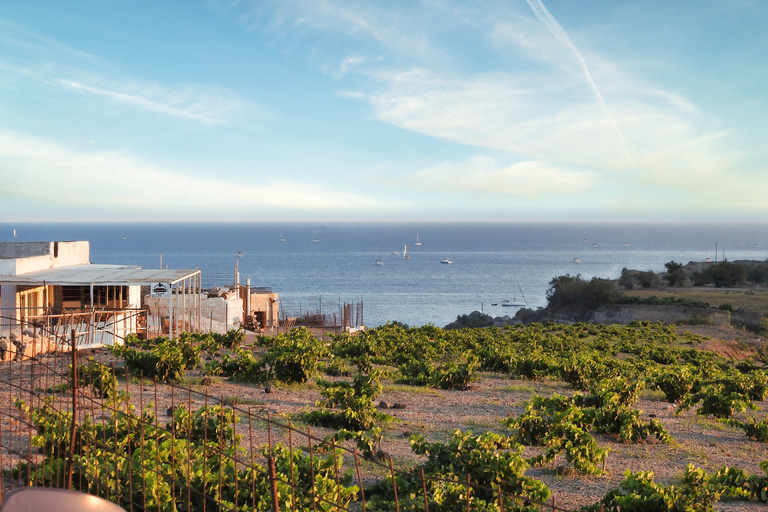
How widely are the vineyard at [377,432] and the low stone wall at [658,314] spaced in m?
25.1

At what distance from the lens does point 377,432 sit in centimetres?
679

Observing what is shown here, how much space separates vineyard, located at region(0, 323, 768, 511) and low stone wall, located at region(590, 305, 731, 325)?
25111mm

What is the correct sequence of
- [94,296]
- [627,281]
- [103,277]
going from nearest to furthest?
[103,277]
[94,296]
[627,281]

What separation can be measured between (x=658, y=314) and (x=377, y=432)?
42195 millimetres

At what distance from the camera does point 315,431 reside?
870 cm

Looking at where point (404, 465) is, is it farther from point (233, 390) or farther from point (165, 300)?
point (165, 300)

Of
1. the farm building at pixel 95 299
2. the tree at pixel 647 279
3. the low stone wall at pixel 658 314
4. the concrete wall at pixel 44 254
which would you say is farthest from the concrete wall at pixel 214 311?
the tree at pixel 647 279

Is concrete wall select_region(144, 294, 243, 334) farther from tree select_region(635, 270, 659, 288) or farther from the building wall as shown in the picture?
tree select_region(635, 270, 659, 288)

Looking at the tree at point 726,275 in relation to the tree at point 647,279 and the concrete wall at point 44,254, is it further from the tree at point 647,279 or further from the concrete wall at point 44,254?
the concrete wall at point 44,254

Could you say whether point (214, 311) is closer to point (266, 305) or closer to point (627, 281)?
point (266, 305)

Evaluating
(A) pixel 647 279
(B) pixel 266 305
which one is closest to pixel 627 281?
(A) pixel 647 279

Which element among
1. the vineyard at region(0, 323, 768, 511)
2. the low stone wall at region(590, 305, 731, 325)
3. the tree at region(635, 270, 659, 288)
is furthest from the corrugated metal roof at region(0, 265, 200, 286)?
the tree at region(635, 270, 659, 288)

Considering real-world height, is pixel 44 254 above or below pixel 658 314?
above

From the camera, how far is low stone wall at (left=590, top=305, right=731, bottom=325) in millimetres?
39750
